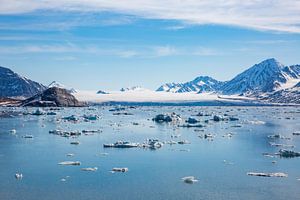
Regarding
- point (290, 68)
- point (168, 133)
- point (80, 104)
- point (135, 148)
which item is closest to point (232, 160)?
point (135, 148)

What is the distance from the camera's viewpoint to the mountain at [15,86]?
465ft

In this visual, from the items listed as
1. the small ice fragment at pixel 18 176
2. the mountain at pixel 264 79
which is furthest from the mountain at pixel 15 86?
the small ice fragment at pixel 18 176

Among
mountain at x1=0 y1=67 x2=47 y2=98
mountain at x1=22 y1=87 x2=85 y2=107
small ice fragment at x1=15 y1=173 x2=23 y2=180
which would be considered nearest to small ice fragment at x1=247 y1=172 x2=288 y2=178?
small ice fragment at x1=15 y1=173 x2=23 y2=180

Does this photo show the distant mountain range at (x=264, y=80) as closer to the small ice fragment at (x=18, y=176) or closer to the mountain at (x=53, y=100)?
the mountain at (x=53, y=100)

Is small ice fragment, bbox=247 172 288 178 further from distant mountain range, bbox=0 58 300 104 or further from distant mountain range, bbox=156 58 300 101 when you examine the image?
distant mountain range, bbox=156 58 300 101

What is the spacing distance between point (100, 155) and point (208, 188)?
27.6 ft

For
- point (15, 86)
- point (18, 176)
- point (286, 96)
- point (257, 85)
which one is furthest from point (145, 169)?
point (257, 85)

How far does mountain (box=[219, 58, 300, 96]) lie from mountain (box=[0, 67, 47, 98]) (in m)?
74.5

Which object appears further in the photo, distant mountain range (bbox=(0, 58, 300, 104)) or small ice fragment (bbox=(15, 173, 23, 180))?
distant mountain range (bbox=(0, 58, 300, 104))

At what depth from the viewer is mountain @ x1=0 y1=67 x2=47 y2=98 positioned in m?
142

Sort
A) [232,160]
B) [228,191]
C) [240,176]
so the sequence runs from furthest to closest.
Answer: [232,160] < [240,176] < [228,191]

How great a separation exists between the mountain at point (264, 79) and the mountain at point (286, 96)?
1363 cm

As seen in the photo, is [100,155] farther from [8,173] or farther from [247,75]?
[247,75]

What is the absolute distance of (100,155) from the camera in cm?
2444
